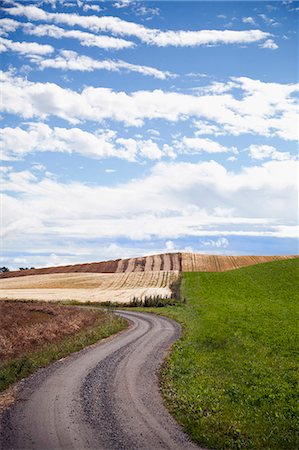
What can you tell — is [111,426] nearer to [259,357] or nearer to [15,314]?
[259,357]

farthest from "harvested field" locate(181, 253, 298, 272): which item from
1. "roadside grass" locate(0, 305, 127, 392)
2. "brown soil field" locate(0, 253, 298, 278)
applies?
"roadside grass" locate(0, 305, 127, 392)

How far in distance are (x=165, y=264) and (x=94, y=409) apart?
3734 inches

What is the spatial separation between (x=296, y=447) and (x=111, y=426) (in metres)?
7.14

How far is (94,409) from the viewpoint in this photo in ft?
63.9

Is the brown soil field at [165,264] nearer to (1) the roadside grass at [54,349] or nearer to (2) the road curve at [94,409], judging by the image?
(1) the roadside grass at [54,349]

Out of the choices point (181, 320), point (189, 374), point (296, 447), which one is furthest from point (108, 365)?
point (181, 320)

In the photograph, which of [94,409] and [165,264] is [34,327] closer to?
[94,409]

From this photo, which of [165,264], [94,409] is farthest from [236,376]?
[165,264]

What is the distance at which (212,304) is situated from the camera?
213 ft

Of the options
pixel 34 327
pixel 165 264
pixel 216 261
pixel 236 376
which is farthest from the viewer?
pixel 216 261

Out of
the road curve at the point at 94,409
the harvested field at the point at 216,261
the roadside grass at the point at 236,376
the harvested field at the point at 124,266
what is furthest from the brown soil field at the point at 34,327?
the harvested field at the point at 216,261

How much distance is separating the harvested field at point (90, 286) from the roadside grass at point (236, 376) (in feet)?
71.6

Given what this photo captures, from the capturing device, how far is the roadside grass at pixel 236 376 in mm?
17016

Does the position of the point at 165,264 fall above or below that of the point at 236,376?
above
